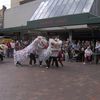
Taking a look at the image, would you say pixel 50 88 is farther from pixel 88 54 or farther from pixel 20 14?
pixel 20 14

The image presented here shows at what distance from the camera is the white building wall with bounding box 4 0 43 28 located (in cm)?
3918

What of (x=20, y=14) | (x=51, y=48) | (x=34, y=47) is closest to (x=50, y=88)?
(x=51, y=48)

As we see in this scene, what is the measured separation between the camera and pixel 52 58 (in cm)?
1698

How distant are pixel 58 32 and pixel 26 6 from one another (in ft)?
37.2

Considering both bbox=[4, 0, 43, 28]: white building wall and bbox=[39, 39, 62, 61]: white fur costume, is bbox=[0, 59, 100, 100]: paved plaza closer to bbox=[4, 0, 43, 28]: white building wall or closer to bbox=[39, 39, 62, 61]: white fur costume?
bbox=[39, 39, 62, 61]: white fur costume

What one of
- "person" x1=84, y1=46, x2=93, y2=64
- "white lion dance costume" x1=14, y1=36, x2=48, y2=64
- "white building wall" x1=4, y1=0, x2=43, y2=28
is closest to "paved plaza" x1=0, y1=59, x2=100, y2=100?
"white lion dance costume" x1=14, y1=36, x2=48, y2=64

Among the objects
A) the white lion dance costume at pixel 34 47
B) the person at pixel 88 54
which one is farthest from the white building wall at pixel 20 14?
the white lion dance costume at pixel 34 47

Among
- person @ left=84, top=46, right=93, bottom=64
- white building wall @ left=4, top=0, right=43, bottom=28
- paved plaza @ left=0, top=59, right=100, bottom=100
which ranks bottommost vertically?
paved plaza @ left=0, top=59, right=100, bottom=100

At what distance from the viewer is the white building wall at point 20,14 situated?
129 feet

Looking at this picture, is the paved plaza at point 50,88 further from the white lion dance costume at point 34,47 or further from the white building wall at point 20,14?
the white building wall at point 20,14

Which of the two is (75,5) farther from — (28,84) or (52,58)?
(28,84)

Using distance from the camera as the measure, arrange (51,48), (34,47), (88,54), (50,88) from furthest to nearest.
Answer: (88,54), (34,47), (51,48), (50,88)

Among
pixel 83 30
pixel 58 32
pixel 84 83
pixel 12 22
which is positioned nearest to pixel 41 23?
pixel 58 32

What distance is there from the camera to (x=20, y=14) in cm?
4294
